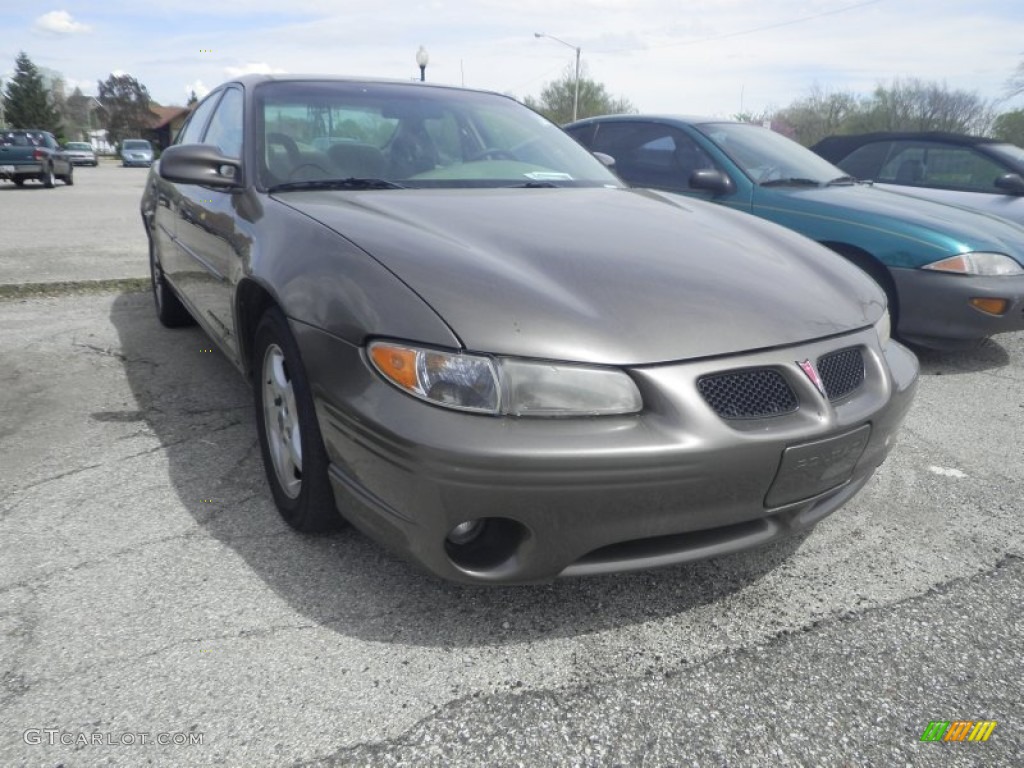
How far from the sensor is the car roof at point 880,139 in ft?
21.8

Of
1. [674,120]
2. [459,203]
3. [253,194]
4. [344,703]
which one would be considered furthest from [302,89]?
[674,120]

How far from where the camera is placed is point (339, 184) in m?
2.73

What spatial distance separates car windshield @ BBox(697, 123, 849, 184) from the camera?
506 cm

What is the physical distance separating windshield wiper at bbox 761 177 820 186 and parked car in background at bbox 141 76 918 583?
2.46m

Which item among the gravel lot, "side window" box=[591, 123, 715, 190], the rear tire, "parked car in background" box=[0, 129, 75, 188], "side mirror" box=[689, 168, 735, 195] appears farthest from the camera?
"parked car in background" box=[0, 129, 75, 188]

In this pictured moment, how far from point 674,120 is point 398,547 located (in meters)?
4.49

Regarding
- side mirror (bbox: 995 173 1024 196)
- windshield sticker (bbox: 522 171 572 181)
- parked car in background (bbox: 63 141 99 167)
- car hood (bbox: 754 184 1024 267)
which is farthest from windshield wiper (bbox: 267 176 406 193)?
parked car in background (bbox: 63 141 99 167)

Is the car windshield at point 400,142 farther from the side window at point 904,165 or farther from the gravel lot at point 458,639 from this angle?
the side window at point 904,165

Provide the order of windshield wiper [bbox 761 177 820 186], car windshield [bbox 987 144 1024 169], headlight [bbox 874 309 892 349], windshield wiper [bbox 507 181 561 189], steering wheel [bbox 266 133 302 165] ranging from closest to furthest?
headlight [bbox 874 309 892 349] → steering wheel [bbox 266 133 302 165] → windshield wiper [bbox 507 181 561 189] → windshield wiper [bbox 761 177 820 186] → car windshield [bbox 987 144 1024 169]

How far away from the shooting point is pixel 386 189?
8.95 feet

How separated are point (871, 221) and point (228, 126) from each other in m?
3.55

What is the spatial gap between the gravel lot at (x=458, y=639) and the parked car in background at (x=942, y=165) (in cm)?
414

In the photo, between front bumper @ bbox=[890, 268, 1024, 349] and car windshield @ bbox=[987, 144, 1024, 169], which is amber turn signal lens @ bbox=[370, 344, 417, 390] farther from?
car windshield @ bbox=[987, 144, 1024, 169]

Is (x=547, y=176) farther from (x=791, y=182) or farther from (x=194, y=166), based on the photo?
(x=791, y=182)
